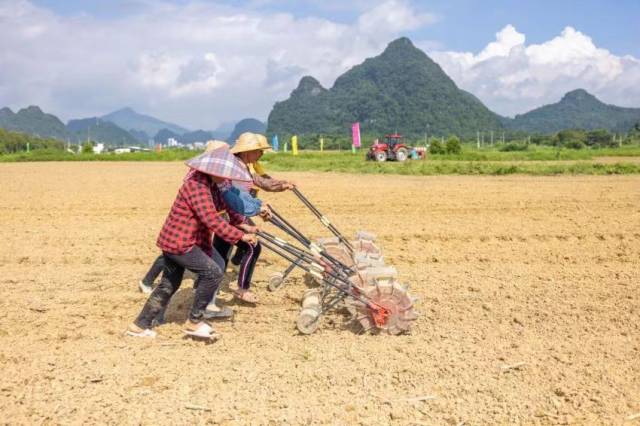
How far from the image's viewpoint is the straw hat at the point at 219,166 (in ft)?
14.9

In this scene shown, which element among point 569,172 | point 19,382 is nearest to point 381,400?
point 19,382

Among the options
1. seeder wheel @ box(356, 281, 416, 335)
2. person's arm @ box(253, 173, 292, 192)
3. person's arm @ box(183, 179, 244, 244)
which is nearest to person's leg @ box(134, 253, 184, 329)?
person's arm @ box(183, 179, 244, 244)

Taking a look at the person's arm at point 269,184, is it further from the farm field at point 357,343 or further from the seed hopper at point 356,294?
the farm field at point 357,343

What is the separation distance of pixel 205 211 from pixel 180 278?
28.9 inches

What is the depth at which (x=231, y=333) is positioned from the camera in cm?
511

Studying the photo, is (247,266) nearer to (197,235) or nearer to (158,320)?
(158,320)

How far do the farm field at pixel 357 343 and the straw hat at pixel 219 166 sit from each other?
55.9 inches

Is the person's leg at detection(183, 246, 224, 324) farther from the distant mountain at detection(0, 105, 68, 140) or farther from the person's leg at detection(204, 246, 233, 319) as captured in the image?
the distant mountain at detection(0, 105, 68, 140)

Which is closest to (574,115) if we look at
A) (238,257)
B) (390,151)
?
(390,151)

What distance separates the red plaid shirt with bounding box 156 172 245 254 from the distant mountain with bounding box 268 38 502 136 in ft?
342

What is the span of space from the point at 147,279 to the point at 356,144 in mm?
38434

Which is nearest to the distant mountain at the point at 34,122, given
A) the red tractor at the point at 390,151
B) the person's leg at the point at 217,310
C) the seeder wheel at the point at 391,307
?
the red tractor at the point at 390,151

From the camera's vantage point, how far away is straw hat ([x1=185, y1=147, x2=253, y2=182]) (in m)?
4.55

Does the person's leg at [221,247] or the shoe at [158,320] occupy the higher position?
the person's leg at [221,247]
